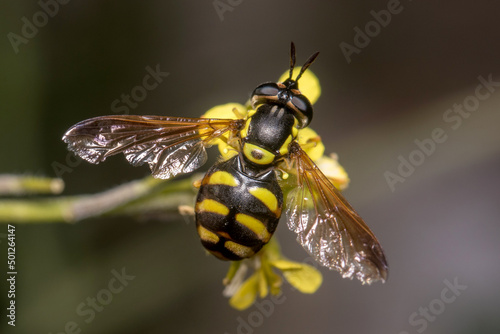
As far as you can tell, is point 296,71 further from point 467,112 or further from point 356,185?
point 467,112

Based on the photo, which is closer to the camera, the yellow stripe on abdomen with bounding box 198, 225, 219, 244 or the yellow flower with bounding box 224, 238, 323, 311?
the yellow stripe on abdomen with bounding box 198, 225, 219, 244

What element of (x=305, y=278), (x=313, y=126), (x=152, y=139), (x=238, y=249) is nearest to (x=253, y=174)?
(x=238, y=249)

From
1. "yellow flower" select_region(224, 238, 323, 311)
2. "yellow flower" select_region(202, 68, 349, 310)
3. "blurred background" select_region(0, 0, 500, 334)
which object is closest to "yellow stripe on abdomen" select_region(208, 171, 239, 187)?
"yellow flower" select_region(202, 68, 349, 310)

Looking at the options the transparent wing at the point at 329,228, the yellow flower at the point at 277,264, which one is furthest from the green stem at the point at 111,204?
the transparent wing at the point at 329,228

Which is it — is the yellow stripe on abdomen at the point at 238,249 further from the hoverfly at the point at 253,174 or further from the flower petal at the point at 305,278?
the flower petal at the point at 305,278

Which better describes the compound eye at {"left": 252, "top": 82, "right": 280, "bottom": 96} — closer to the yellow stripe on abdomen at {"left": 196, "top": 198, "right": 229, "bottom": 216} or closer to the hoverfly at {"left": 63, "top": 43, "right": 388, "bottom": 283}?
the hoverfly at {"left": 63, "top": 43, "right": 388, "bottom": 283}
